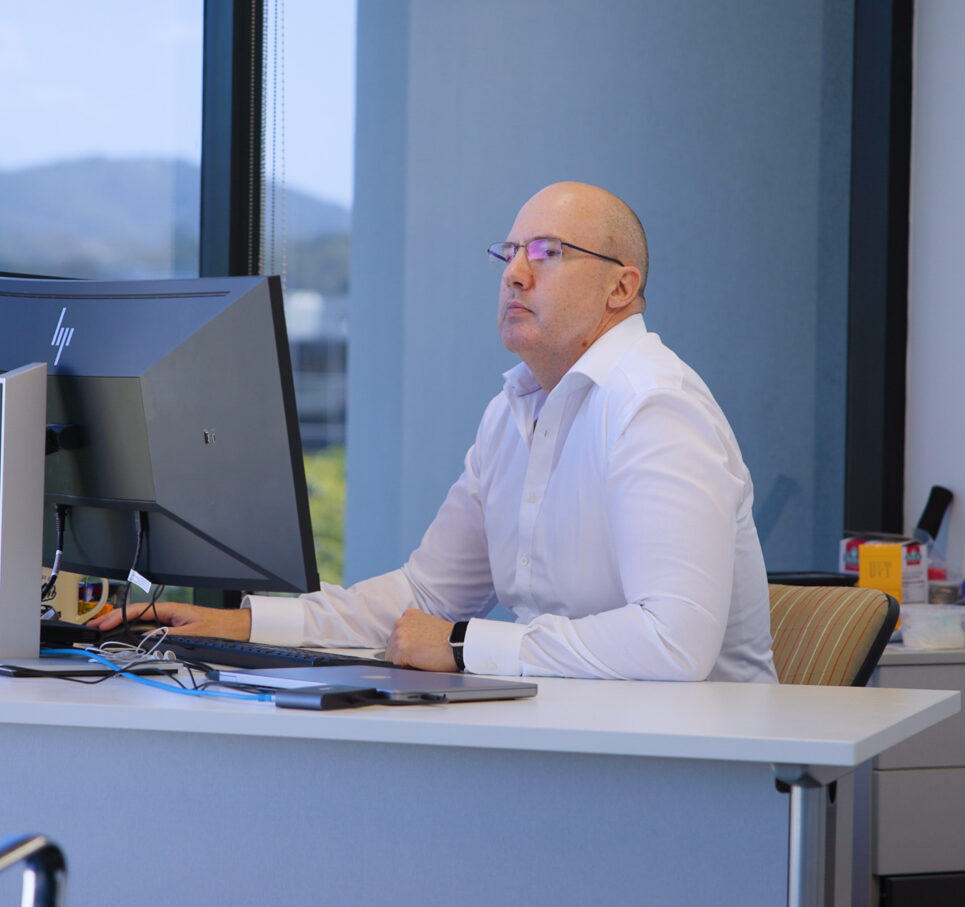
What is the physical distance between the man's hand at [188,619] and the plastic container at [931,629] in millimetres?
1582

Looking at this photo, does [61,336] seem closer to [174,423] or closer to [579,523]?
[174,423]

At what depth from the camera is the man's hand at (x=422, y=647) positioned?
59.7 inches

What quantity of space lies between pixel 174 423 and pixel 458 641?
1.47 feet

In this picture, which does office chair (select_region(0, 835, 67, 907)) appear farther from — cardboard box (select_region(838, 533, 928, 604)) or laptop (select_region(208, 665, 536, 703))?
cardboard box (select_region(838, 533, 928, 604))

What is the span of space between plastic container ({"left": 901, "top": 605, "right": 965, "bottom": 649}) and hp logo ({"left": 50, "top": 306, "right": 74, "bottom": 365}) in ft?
6.38

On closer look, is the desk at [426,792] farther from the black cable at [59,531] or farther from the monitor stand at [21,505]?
the black cable at [59,531]

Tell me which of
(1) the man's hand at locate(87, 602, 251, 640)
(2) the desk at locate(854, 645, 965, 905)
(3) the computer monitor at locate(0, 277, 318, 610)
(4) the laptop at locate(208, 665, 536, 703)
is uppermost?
(3) the computer monitor at locate(0, 277, 318, 610)

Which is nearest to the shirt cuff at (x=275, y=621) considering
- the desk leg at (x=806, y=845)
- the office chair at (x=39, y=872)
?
the desk leg at (x=806, y=845)

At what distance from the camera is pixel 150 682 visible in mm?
1331

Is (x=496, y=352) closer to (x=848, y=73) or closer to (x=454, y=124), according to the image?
(x=454, y=124)

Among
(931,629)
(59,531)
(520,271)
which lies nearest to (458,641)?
(59,531)

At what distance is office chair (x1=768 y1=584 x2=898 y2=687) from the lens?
67.0 inches

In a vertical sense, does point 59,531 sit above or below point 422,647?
above

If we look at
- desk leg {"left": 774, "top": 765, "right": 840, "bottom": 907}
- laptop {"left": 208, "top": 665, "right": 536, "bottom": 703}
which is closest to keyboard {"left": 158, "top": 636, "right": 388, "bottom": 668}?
laptop {"left": 208, "top": 665, "right": 536, "bottom": 703}
